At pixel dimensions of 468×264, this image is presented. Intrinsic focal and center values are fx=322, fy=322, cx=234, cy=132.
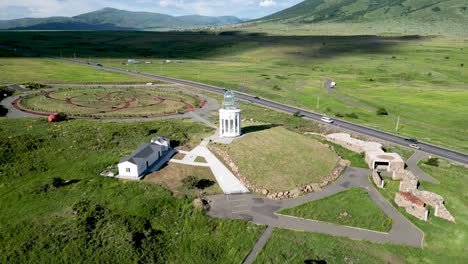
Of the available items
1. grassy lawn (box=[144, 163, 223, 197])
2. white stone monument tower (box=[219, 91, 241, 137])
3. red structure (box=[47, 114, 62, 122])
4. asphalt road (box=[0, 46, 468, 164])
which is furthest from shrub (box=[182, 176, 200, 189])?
red structure (box=[47, 114, 62, 122])

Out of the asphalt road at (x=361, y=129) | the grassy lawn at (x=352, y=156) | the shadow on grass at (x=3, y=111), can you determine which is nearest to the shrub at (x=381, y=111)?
the asphalt road at (x=361, y=129)

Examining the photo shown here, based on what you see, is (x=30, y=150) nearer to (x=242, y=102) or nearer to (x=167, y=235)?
(x=167, y=235)

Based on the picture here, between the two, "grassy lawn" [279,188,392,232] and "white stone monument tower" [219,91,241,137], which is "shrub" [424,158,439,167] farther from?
"white stone monument tower" [219,91,241,137]

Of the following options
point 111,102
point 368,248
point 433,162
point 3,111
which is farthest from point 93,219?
point 111,102

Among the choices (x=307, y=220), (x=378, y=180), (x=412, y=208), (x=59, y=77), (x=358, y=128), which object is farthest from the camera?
(x=59, y=77)

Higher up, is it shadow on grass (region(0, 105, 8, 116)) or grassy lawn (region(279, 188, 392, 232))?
shadow on grass (region(0, 105, 8, 116))

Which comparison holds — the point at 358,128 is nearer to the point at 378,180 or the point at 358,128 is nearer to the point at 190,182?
the point at 378,180

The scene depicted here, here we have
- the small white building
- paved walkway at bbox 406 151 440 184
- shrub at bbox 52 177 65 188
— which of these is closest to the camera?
→ shrub at bbox 52 177 65 188

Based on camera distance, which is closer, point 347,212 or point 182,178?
point 347,212
